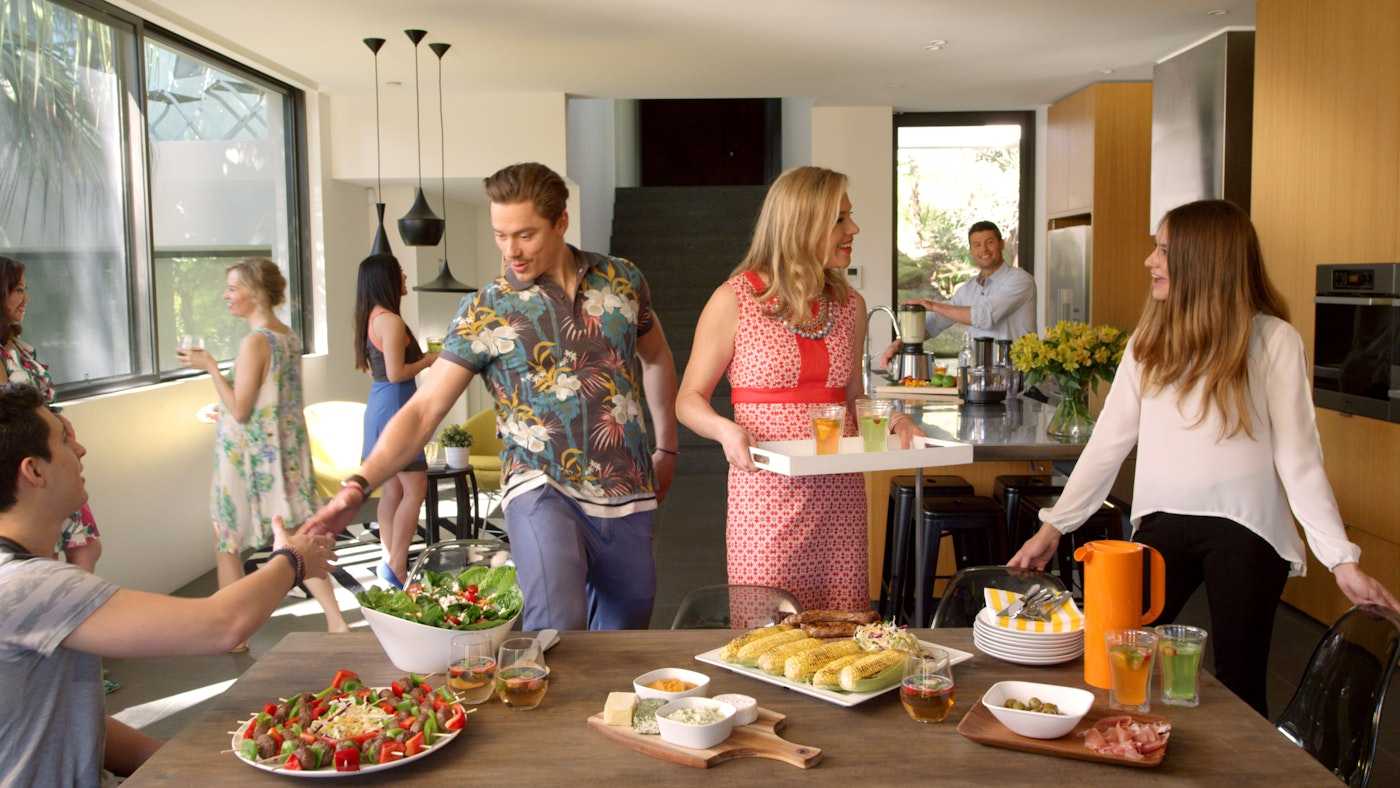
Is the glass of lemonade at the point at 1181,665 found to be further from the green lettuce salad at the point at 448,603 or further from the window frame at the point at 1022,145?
the window frame at the point at 1022,145

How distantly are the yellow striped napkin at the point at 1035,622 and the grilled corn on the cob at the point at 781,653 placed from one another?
318mm

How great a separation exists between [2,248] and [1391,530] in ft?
16.9

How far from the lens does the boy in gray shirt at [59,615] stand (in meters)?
1.72

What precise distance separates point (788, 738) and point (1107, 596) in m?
0.56

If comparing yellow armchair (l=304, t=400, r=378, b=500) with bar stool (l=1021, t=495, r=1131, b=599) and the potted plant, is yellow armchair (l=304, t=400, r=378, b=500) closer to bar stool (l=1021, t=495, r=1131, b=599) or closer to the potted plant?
the potted plant

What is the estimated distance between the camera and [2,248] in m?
4.58

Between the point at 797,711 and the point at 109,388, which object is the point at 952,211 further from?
the point at 797,711

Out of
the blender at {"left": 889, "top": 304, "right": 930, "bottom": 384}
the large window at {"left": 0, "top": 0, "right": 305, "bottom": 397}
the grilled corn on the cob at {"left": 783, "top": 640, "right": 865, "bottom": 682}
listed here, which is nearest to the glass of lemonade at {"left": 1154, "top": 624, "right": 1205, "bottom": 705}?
the grilled corn on the cob at {"left": 783, "top": 640, "right": 865, "bottom": 682}

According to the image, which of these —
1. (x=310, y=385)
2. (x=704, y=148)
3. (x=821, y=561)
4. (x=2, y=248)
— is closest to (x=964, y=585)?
(x=821, y=561)

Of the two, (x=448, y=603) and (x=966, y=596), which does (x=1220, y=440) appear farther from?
(x=448, y=603)

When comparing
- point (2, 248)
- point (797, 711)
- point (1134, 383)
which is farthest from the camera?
point (2, 248)

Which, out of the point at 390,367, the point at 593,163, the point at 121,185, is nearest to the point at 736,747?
the point at 390,367

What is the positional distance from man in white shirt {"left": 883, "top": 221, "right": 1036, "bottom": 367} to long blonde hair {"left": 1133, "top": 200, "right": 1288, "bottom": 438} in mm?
3639

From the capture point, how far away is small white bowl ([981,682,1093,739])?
1.65m
